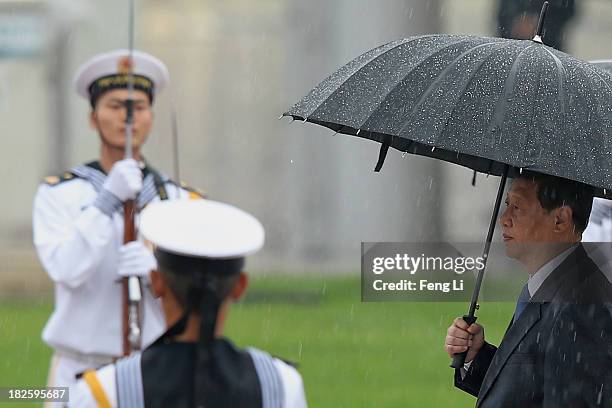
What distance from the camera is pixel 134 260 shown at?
559 centimetres

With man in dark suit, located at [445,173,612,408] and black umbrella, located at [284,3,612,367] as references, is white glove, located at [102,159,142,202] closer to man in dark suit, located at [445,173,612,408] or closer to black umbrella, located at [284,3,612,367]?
black umbrella, located at [284,3,612,367]

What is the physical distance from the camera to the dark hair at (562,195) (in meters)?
4.02

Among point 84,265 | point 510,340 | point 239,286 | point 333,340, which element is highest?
point 239,286

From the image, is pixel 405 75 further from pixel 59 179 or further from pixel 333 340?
pixel 333 340

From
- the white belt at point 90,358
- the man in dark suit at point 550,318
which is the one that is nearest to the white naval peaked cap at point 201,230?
the man in dark suit at point 550,318

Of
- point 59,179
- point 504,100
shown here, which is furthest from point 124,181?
point 504,100

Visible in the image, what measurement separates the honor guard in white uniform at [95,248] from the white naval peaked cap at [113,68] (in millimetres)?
236

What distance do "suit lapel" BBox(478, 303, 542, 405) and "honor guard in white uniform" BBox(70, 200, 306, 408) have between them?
882mm

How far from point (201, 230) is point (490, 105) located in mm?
1093

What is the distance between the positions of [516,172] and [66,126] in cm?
991

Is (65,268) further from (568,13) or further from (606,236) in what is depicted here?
(568,13)

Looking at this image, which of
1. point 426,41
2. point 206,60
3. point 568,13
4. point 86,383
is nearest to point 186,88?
point 206,60

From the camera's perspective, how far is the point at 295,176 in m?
14.7

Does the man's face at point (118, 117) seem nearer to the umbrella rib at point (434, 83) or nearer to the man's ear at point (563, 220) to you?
the umbrella rib at point (434, 83)
